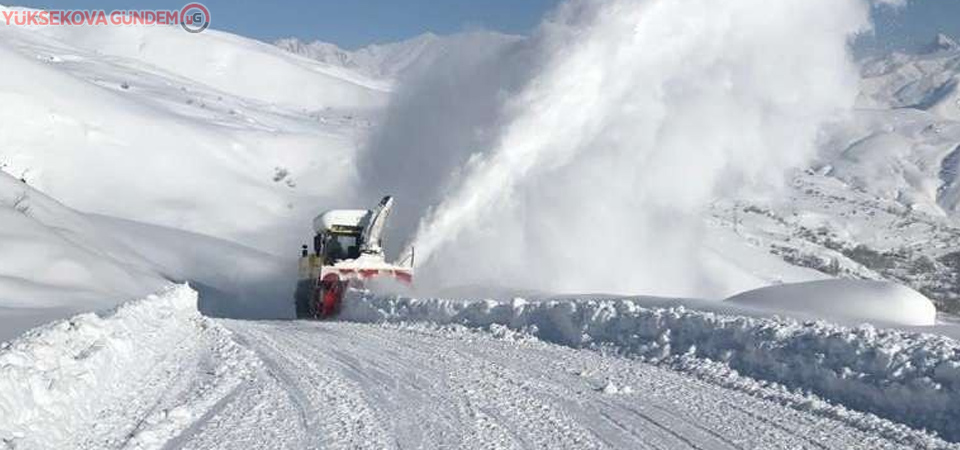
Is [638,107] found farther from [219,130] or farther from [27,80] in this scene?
[219,130]

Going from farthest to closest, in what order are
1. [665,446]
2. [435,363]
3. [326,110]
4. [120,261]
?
1. [326,110]
2. [120,261]
3. [435,363]
4. [665,446]

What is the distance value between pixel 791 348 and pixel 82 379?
6459 mm

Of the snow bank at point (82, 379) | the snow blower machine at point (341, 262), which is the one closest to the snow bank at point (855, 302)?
the snow blower machine at point (341, 262)

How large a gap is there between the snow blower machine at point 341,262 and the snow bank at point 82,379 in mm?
7926

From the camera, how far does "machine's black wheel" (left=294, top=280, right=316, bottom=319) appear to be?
822 inches

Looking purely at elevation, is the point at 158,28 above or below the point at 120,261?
above

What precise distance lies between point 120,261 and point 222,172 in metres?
26.1

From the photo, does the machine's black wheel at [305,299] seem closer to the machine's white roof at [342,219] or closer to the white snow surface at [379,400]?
the machine's white roof at [342,219]

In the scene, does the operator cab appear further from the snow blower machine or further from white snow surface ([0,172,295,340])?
white snow surface ([0,172,295,340])

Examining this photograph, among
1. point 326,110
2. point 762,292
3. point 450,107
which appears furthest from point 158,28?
point 762,292

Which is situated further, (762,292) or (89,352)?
(762,292)

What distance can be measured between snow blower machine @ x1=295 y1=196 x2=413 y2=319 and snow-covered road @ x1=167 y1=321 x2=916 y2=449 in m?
7.95

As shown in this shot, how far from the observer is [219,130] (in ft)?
198

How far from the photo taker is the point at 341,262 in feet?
67.7
